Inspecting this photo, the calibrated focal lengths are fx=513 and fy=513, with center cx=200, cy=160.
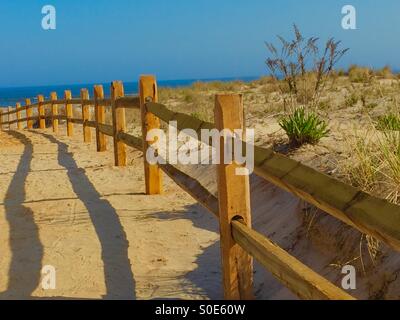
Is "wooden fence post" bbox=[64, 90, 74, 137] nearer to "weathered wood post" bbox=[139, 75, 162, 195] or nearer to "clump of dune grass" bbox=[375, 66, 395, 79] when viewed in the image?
"weathered wood post" bbox=[139, 75, 162, 195]

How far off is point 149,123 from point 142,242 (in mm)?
1906

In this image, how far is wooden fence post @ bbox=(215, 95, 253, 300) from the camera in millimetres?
2781

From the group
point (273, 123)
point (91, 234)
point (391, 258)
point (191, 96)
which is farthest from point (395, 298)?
point (191, 96)

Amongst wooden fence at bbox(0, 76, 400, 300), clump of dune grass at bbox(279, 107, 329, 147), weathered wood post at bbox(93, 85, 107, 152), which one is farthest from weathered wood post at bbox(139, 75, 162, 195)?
weathered wood post at bbox(93, 85, 107, 152)

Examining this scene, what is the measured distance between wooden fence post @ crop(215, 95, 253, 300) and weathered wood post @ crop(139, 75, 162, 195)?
3.00 meters

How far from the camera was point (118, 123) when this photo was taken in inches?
296

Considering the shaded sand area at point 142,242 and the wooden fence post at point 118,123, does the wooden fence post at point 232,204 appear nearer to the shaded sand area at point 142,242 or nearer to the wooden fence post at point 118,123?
the shaded sand area at point 142,242

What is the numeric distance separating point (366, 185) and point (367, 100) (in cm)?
747

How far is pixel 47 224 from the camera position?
15.5 ft

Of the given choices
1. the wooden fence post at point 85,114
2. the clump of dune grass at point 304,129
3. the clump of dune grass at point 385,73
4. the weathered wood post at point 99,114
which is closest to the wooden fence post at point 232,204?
the clump of dune grass at point 304,129

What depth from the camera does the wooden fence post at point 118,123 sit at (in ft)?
24.6

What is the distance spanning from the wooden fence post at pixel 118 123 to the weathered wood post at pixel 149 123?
1621mm

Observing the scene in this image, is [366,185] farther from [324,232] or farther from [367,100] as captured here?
[367,100]

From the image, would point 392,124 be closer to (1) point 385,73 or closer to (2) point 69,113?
(2) point 69,113
